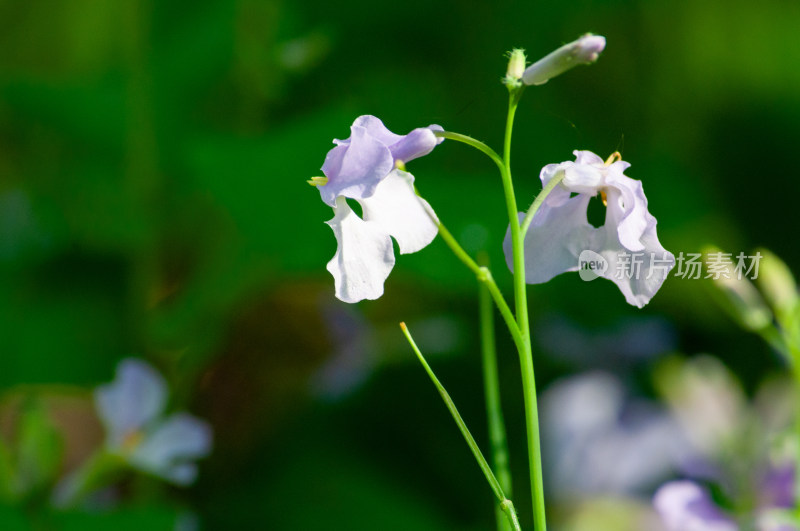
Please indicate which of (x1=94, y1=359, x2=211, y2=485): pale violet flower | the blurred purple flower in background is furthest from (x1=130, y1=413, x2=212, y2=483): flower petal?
the blurred purple flower in background

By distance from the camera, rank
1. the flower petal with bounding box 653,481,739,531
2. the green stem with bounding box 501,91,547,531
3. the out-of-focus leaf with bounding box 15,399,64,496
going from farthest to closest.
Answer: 1. the out-of-focus leaf with bounding box 15,399,64,496
2. the flower petal with bounding box 653,481,739,531
3. the green stem with bounding box 501,91,547,531

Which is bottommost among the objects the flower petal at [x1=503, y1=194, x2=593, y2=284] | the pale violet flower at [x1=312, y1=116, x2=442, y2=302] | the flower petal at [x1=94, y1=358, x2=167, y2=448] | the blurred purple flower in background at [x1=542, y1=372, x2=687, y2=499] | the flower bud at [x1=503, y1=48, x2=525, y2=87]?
the pale violet flower at [x1=312, y1=116, x2=442, y2=302]

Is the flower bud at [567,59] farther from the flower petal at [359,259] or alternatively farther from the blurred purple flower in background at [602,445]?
the blurred purple flower in background at [602,445]

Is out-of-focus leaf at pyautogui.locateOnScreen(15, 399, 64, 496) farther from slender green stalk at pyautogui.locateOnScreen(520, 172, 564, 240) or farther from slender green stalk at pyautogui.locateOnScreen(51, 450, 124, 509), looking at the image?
slender green stalk at pyautogui.locateOnScreen(520, 172, 564, 240)

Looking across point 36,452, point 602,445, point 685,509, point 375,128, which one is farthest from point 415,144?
point 602,445

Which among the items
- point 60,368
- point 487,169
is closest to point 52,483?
point 60,368

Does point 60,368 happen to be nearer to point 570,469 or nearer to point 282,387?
point 282,387

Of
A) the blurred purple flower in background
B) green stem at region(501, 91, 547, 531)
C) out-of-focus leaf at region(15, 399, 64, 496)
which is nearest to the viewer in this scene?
green stem at region(501, 91, 547, 531)
